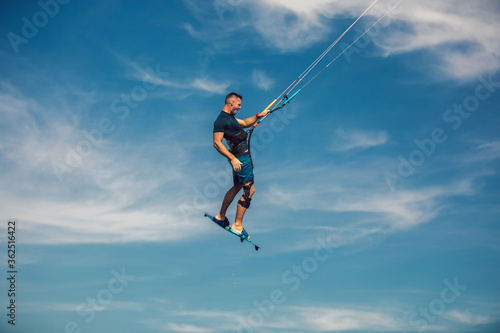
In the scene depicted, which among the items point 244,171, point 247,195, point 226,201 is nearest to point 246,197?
point 247,195

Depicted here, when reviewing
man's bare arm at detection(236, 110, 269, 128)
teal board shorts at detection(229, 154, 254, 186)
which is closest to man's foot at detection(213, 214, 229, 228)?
teal board shorts at detection(229, 154, 254, 186)

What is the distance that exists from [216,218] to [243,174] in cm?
165

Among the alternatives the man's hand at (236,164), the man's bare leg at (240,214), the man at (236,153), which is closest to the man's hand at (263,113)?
the man at (236,153)

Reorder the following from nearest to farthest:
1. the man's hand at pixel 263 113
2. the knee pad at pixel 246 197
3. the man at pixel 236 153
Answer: the man at pixel 236 153, the knee pad at pixel 246 197, the man's hand at pixel 263 113

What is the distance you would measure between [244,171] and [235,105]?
184cm

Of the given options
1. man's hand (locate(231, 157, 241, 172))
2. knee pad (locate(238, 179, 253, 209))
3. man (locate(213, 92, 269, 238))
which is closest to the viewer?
man's hand (locate(231, 157, 241, 172))

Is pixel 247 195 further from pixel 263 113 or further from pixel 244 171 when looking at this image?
pixel 263 113

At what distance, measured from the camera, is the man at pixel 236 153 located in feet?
59.5

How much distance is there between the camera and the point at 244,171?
18.7 metres

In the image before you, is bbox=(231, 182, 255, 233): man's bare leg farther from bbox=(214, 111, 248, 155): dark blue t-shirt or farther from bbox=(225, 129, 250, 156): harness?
bbox=(214, 111, 248, 155): dark blue t-shirt

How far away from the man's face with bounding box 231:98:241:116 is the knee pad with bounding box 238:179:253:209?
6.73 ft

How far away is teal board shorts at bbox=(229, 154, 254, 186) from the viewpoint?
18625mm

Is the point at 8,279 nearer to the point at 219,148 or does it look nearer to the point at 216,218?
the point at 216,218

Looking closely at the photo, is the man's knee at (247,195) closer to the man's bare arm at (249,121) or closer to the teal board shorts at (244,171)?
the teal board shorts at (244,171)
